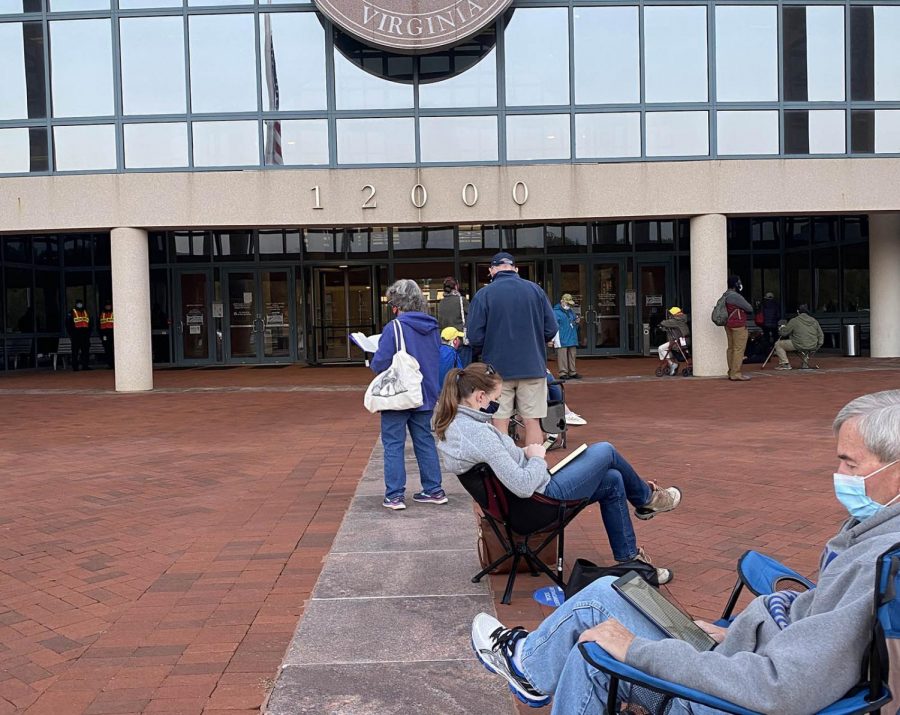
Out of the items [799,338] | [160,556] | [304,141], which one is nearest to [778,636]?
[160,556]

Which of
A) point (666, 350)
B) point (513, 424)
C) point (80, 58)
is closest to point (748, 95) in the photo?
point (666, 350)

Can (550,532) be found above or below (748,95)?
below

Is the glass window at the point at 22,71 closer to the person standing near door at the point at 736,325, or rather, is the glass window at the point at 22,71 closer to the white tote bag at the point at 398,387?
the white tote bag at the point at 398,387

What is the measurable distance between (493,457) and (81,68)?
44.0 feet

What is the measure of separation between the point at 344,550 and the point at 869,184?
13.1 metres

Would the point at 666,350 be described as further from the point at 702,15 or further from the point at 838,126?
the point at 702,15

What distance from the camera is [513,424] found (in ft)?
26.9

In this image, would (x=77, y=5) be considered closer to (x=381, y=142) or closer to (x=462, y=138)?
(x=381, y=142)

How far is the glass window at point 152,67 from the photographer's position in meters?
14.3

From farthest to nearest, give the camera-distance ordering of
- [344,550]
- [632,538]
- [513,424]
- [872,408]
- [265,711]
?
[513,424]
[344,550]
[632,538]
[265,711]
[872,408]

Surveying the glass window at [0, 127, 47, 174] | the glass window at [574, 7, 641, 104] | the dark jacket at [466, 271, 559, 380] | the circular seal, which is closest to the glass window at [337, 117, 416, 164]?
the circular seal

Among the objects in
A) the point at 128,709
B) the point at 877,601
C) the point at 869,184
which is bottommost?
the point at 128,709

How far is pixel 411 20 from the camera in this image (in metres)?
13.8

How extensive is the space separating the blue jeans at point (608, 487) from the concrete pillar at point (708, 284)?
36.9 ft
